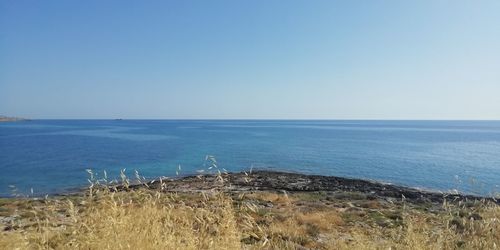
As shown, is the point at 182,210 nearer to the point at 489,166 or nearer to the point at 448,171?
the point at 448,171

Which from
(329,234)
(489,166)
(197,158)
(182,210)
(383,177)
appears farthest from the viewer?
(197,158)

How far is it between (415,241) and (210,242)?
256 cm

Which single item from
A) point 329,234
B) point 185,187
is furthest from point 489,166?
point 329,234

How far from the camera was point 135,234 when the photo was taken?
4059mm

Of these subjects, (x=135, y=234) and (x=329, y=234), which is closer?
(x=135, y=234)

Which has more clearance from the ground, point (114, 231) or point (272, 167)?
point (114, 231)

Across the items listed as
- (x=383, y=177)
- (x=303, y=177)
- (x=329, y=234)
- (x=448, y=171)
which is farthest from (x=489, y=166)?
(x=329, y=234)

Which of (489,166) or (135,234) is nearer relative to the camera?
(135,234)

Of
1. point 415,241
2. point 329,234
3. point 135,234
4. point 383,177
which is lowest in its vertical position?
point 383,177

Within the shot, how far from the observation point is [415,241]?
4.66m

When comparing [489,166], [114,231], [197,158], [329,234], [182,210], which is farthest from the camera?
[197,158]

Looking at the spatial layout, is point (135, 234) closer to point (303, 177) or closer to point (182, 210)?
point (182, 210)

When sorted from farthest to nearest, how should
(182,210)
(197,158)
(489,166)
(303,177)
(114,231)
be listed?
(197,158) → (489,166) → (303,177) → (182,210) → (114,231)

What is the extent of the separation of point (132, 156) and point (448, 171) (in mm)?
47768
